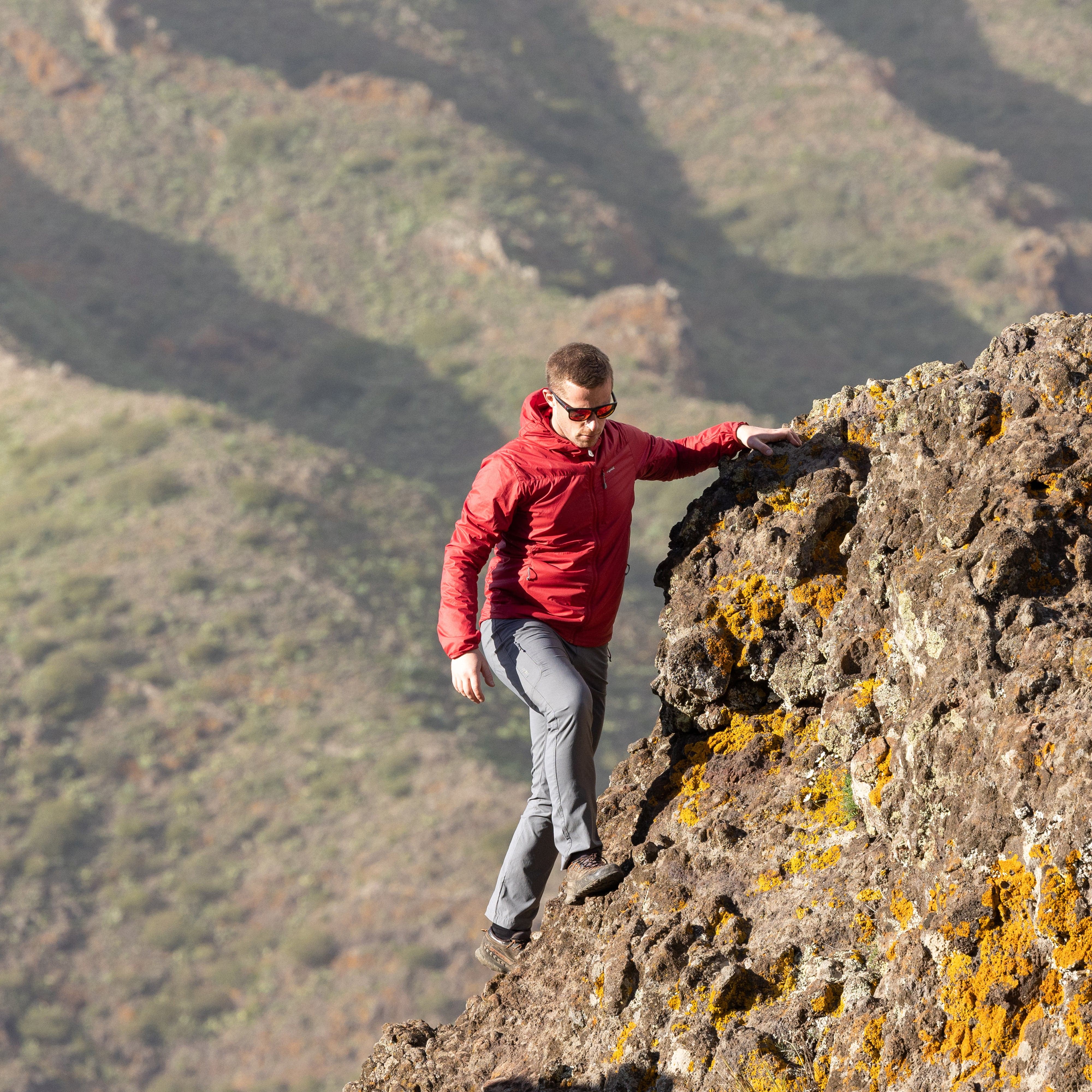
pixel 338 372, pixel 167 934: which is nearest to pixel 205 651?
pixel 167 934

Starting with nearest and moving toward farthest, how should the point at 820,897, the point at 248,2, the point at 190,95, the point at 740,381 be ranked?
the point at 820,897, the point at 740,381, the point at 190,95, the point at 248,2

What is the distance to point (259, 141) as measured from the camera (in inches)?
2434

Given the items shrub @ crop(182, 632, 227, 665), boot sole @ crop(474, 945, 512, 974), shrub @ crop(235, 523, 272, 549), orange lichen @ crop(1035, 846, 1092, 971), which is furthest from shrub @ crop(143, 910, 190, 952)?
orange lichen @ crop(1035, 846, 1092, 971)

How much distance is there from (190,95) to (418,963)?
5532cm

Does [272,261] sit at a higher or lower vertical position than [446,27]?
lower

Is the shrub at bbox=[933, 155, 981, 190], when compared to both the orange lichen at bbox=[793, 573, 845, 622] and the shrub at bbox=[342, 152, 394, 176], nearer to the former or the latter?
the shrub at bbox=[342, 152, 394, 176]

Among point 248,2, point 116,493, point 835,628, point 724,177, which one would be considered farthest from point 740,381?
point 835,628

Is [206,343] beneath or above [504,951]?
beneath

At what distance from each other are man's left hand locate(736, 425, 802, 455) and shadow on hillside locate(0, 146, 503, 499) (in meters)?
41.0

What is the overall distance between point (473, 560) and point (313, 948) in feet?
87.2

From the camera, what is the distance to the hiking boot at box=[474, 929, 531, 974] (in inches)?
202

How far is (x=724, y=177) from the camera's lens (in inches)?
2781

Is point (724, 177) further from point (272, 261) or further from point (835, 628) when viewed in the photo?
point (835, 628)

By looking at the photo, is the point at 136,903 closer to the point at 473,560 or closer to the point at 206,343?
the point at 473,560
